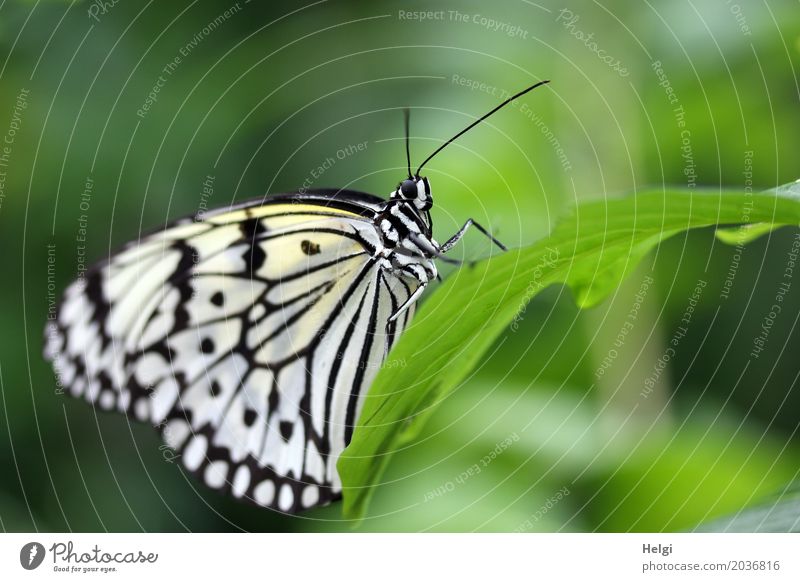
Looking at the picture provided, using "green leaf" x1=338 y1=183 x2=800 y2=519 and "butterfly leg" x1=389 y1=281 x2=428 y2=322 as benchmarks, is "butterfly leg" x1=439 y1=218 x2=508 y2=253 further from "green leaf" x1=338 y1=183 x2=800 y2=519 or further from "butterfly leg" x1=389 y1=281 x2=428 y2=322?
"green leaf" x1=338 y1=183 x2=800 y2=519

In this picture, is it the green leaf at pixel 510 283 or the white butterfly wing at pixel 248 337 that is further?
the white butterfly wing at pixel 248 337

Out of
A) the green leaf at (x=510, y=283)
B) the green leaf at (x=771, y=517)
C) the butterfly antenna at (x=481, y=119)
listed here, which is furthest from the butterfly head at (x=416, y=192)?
the green leaf at (x=771, y=517)

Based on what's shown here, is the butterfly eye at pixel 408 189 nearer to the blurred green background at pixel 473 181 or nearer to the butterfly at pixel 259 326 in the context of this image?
the butterfly at pixel 259 326

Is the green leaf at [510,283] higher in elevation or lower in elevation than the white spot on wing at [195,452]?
higher

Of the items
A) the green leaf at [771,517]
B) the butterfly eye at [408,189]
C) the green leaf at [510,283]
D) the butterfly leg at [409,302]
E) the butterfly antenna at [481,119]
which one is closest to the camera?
the green leaf at [510,283]

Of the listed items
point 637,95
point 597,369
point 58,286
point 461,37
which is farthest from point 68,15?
point 597,369

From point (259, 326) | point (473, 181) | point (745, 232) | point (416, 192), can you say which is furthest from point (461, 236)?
point (745, 232)

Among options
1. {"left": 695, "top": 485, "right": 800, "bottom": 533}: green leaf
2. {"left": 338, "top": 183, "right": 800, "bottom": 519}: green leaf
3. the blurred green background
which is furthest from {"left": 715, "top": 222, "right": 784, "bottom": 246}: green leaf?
the blurred green background
